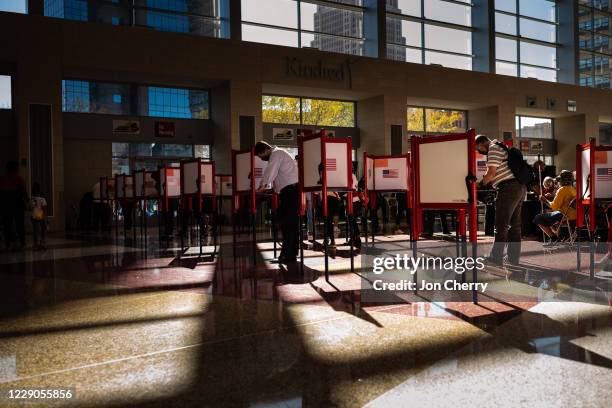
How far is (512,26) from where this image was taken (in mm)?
23859

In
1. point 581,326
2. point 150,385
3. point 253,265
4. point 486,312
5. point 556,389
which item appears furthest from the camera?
point 253,265

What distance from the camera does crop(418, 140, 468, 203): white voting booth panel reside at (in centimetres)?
400

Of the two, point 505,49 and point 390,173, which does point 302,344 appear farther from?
point 505,49

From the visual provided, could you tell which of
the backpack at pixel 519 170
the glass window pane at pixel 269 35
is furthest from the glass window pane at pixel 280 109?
the backpack at pixel 519 170

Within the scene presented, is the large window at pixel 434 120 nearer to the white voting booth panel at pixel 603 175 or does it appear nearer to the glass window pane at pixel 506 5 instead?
the glass window pane at pixel 506 5

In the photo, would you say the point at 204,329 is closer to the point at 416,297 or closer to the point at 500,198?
the point at 416,297

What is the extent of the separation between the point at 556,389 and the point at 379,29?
19928 millimetres

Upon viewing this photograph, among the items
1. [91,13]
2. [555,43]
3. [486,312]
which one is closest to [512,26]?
[555,43]

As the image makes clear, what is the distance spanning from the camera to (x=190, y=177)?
27.7ft

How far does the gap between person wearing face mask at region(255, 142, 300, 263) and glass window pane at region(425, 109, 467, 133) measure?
56.1ft

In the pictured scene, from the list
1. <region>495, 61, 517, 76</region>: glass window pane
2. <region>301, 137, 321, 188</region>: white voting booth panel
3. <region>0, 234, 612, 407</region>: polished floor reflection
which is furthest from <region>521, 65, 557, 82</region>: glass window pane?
<region>0, 234, 612, 407</region>: polished floor reflection

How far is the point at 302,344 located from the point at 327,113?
18.6 metres

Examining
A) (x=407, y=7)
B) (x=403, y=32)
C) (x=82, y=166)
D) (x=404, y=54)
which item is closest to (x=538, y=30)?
(x=407, y=7)

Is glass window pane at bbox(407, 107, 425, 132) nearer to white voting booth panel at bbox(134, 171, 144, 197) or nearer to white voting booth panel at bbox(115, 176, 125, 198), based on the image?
white voting booth panel at bbox(115, 176, 125, 198)
